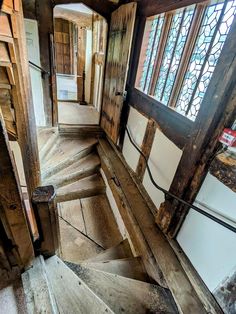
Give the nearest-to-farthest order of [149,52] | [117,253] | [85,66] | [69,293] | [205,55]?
[69,293] < [205,55] < [117,253] < [149,52] < [85,66]

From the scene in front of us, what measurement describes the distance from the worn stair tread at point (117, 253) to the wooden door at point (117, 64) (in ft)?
5.13

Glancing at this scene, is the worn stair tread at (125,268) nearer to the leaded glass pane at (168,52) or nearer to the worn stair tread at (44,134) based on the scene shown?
the leaded glass pane at (168,52)

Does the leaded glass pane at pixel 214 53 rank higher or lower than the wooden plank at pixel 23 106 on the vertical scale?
higher

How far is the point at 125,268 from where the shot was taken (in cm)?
165

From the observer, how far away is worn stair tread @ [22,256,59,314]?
771mm

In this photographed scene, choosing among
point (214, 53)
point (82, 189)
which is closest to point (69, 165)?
point (82, 189)

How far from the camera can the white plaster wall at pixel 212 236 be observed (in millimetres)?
1144

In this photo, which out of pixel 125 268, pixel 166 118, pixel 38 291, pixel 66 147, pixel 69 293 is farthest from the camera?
pixel 66 147

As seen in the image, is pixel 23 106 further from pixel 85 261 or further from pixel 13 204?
pixel 85 261

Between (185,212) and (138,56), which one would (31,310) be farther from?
(138,56)

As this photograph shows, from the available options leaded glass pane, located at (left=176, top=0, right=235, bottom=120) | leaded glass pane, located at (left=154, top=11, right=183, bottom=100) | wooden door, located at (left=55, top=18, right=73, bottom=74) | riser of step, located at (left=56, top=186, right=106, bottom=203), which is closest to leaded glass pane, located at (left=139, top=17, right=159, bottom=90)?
leaded glass pane, located at (left=154, top=11, right=183, bottom=100)

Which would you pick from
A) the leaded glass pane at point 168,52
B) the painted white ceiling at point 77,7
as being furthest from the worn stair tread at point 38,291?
the painted white ceiling at point 77,7

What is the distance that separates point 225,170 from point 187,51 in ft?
3.59

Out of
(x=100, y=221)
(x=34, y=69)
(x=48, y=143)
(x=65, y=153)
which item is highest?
(x=34, y=69)
